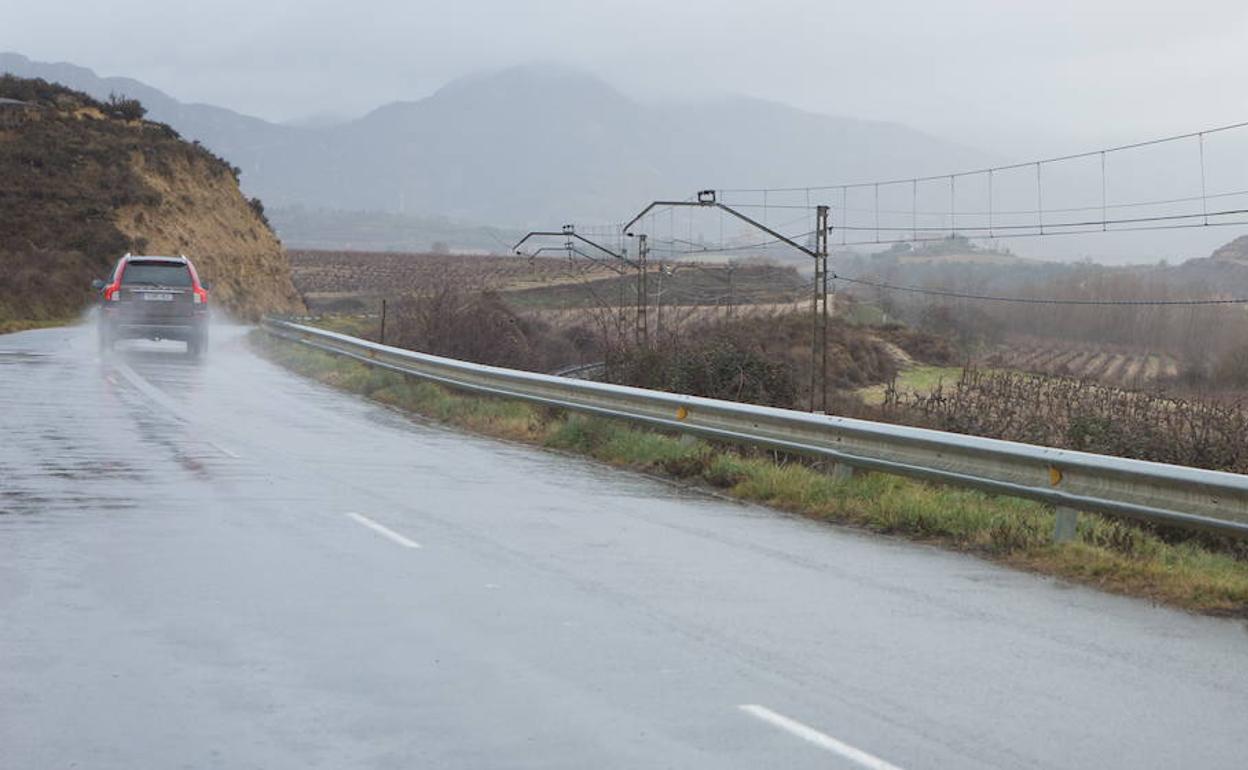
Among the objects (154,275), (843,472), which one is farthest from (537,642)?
(154,275)

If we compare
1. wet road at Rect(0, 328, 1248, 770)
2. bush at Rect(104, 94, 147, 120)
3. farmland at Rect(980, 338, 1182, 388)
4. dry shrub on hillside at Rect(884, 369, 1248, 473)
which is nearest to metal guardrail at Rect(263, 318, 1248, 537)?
wet road at Rect(0, 328, 1248, 770)

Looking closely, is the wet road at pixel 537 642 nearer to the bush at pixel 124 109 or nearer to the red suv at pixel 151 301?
the red suv at pixel 151 301

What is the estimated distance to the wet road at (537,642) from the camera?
241 inches

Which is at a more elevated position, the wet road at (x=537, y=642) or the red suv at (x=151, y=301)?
the red suv at (x=151, y=301)

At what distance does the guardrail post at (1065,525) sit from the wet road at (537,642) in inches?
34.0

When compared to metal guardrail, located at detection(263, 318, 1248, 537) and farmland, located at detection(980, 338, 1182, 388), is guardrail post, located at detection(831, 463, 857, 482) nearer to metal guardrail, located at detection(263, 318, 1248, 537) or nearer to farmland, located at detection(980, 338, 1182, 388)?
metal guardrail, located at detection(263, 318, 1248, 537)

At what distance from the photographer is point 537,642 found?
25.9 feet

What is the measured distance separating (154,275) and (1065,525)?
Result: 76.2 ft

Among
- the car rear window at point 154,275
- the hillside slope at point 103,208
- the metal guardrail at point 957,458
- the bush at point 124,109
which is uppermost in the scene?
the bush at point 124,109

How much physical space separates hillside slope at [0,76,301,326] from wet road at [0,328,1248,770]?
42.2 metres

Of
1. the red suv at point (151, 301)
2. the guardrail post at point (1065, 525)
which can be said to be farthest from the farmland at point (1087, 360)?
the guardrail post at point (1065, 525)

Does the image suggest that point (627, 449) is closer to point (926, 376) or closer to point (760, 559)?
point (760, 559)

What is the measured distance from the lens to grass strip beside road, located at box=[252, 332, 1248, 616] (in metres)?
10.5

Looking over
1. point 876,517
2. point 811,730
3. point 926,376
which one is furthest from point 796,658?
point 926,376
